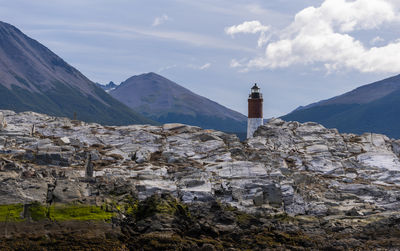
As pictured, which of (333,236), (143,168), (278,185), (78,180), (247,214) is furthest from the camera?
(143,168)

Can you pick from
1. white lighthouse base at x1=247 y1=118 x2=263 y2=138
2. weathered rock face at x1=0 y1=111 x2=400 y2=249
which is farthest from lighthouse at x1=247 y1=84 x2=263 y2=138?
weathered rock face at x1=0 y1=111 x2=400 y2=249

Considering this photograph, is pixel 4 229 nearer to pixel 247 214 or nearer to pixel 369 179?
pixel 247 214

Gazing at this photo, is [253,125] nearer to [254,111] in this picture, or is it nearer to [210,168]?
[254,111]

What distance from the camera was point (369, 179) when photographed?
60625 millimetres

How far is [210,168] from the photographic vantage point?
57.9 m

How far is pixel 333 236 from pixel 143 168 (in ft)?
78.4

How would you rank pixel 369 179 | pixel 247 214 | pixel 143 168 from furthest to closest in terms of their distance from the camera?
pixel 369 179, pixel 143 168, pixel 247 214

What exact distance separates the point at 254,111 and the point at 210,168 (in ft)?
116

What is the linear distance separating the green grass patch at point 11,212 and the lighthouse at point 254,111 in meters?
53.9

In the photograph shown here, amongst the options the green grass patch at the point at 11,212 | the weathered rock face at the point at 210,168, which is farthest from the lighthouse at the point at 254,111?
the green grass patch at the point at 11,212

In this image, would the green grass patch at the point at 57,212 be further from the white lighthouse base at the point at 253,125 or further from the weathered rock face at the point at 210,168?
the white lighthouse base at the point at 253,125

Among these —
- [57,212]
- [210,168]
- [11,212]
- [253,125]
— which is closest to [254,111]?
[253,125]

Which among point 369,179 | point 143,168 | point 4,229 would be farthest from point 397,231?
point 4,229

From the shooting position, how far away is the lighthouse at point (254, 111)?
89.4 metres
